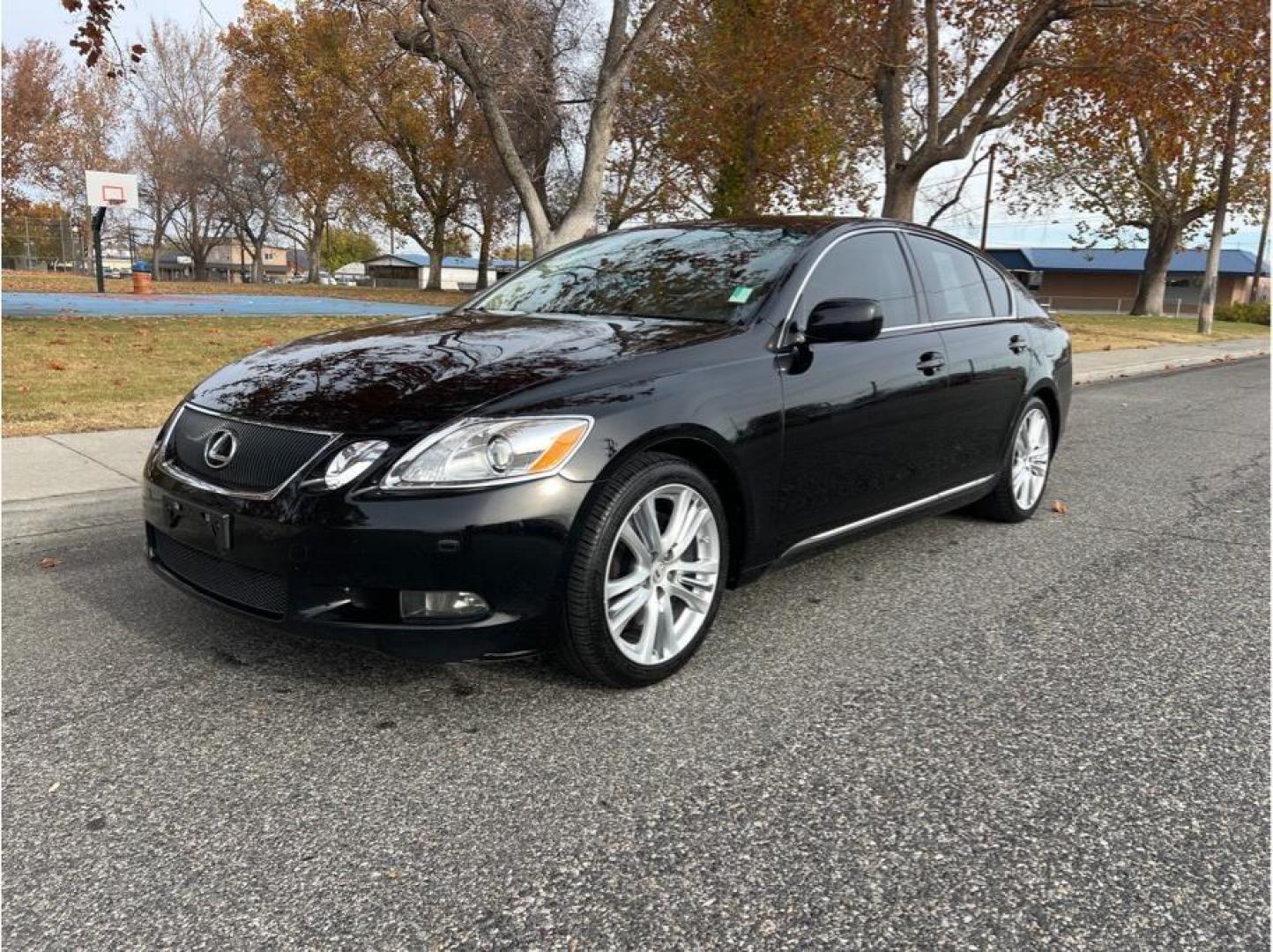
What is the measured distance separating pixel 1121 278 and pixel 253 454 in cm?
7161

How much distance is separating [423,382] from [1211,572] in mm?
3809

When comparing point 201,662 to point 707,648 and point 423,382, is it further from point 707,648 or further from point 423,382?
point 707,648

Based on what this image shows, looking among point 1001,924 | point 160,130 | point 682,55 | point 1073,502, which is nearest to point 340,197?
point 160,130

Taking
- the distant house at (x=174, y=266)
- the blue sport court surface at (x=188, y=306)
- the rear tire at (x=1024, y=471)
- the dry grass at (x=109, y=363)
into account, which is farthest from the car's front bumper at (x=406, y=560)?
the distant house at (x=174, y=266)

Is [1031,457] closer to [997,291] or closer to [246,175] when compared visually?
[997,291]

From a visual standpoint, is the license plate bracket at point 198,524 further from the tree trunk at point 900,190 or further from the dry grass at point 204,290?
the dry grass at point 204,290

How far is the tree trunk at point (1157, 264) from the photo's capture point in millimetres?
43312

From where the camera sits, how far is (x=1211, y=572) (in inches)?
183

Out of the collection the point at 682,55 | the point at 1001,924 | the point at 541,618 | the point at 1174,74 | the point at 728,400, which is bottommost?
the point at 1001,924

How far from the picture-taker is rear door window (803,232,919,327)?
13.1ft

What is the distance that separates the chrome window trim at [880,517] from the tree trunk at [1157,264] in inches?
1739

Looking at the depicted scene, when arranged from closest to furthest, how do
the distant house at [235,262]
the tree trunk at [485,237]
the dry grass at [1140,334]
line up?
the dry grass at [1140,334] < the tree trunk at [485,237] < the distant house at [235,262]

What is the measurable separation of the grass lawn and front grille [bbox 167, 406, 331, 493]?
4.73 meters

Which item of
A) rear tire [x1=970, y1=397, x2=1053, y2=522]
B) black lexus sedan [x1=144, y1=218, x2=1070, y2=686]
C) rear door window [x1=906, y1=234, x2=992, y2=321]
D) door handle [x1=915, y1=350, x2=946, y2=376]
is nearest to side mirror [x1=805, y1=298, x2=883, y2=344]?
black lexus sedan [x1=144, y1=218, x2=1070, y2=686]
